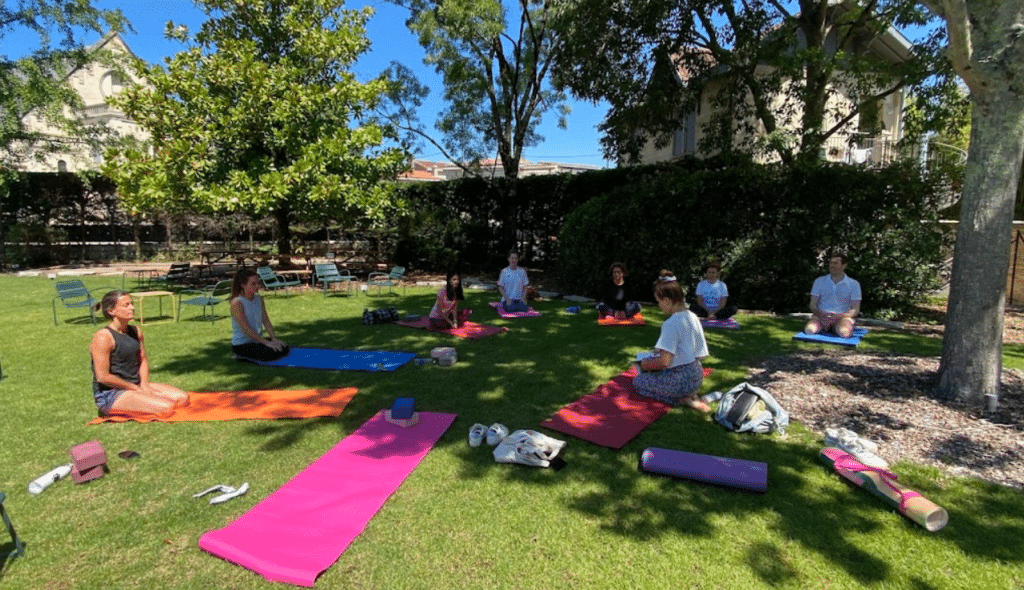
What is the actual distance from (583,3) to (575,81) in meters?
1.70

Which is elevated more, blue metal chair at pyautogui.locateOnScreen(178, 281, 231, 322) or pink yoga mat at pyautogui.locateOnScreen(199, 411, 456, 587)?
blue metal chair at pyautogui.locateOnScreen(178, 281, 231, 322)

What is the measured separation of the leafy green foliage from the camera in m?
9.01

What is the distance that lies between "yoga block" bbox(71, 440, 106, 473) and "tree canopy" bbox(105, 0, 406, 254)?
30.7ft

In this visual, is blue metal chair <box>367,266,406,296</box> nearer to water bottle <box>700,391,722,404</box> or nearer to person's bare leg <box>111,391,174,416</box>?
person's bare leg <box>111,391,174,416</box>

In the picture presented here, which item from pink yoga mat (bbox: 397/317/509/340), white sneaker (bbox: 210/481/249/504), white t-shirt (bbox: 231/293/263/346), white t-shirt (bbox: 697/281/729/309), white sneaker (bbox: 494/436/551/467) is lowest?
white sneaker (bbox: 210/481/249/504)

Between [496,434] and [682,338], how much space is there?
→ 200 cm

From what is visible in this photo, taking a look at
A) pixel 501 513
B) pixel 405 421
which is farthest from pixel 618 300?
pixel 501 513

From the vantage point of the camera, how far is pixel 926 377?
538cm

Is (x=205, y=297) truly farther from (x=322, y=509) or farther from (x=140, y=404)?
(x=322, y=509)

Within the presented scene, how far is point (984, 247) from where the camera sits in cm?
465

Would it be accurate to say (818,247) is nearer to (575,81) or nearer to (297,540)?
(575,81)

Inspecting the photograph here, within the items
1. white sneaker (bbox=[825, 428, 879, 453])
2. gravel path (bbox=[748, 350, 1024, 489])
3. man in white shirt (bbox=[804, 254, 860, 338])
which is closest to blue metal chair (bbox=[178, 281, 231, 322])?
gravel path (bbox=[748, 350, 1024, 489])

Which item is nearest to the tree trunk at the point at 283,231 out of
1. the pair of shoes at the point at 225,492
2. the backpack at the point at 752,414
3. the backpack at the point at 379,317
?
the backpack at the point at 379,317

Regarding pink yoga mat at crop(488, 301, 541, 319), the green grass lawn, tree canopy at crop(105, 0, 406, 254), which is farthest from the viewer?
tree canopy at crop(105, 0, 406, 254)
